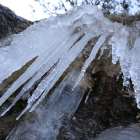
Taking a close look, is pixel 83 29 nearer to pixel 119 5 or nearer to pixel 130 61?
pixel 130 61

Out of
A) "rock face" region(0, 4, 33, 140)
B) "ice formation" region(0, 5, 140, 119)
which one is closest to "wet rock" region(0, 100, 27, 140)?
"rock face" region(0, 4, 33, 140)

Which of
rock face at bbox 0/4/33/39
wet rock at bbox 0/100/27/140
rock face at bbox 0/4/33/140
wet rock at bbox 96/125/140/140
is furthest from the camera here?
rock face at bbox 0/4/33/39

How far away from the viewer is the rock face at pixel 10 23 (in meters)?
2.06

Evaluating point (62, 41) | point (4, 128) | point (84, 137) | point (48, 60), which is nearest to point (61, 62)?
point (48, 60)

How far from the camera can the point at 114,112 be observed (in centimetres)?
157

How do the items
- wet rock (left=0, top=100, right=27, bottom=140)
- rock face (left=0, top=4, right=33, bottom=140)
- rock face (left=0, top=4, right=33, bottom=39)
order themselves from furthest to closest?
1. rock face (left=0, top=4, right=33, bottom=39)
2. rock face (left=0, top=4, right=33, bottom=140)
3. wet rock (left=0, top=100, right=27, bottom=140)

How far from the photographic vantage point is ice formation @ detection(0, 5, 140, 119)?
4.30ft

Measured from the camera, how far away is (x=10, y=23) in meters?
2.12

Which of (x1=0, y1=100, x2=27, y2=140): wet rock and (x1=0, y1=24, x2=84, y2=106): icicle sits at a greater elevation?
(x1=0, y1=24, x2=84, y2=106): icicle

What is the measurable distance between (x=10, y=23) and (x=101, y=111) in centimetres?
162

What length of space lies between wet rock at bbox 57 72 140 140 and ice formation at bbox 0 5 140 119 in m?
0.18

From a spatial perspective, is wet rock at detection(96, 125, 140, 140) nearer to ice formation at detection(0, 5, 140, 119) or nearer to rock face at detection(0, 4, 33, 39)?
ice formation at detection(0, 5, 140, 119)

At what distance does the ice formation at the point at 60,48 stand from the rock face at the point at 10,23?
488 mm

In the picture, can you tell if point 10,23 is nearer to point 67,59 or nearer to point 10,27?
point 10,27
